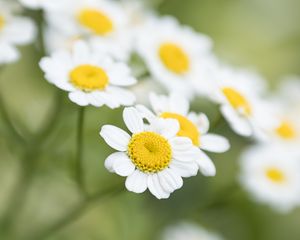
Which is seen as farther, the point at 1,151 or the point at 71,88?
the point at 1,151

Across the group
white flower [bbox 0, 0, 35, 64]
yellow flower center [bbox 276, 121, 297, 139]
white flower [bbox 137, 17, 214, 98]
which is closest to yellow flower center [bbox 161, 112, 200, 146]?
white flower [bbox 137, 17, 214, 98]

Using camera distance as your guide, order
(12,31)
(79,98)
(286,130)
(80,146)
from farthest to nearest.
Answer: (286,130)
(12,31)
(80,146)
(79,98)

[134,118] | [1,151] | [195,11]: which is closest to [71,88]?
[134,118]

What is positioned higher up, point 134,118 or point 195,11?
point 134,118

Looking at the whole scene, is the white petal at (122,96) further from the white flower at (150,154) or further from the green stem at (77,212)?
the green stem at (77,212)

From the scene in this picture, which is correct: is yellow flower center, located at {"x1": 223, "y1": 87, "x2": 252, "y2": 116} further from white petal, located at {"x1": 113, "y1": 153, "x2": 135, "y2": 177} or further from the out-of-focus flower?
the out-of-focus flower

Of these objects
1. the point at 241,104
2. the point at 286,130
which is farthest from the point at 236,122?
the point at 286,130

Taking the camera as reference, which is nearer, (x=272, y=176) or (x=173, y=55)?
(x=173, y=55)

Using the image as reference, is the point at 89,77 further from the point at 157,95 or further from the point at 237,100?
the point at 237,100

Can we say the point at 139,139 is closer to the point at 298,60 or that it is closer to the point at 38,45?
the point at 38,45
